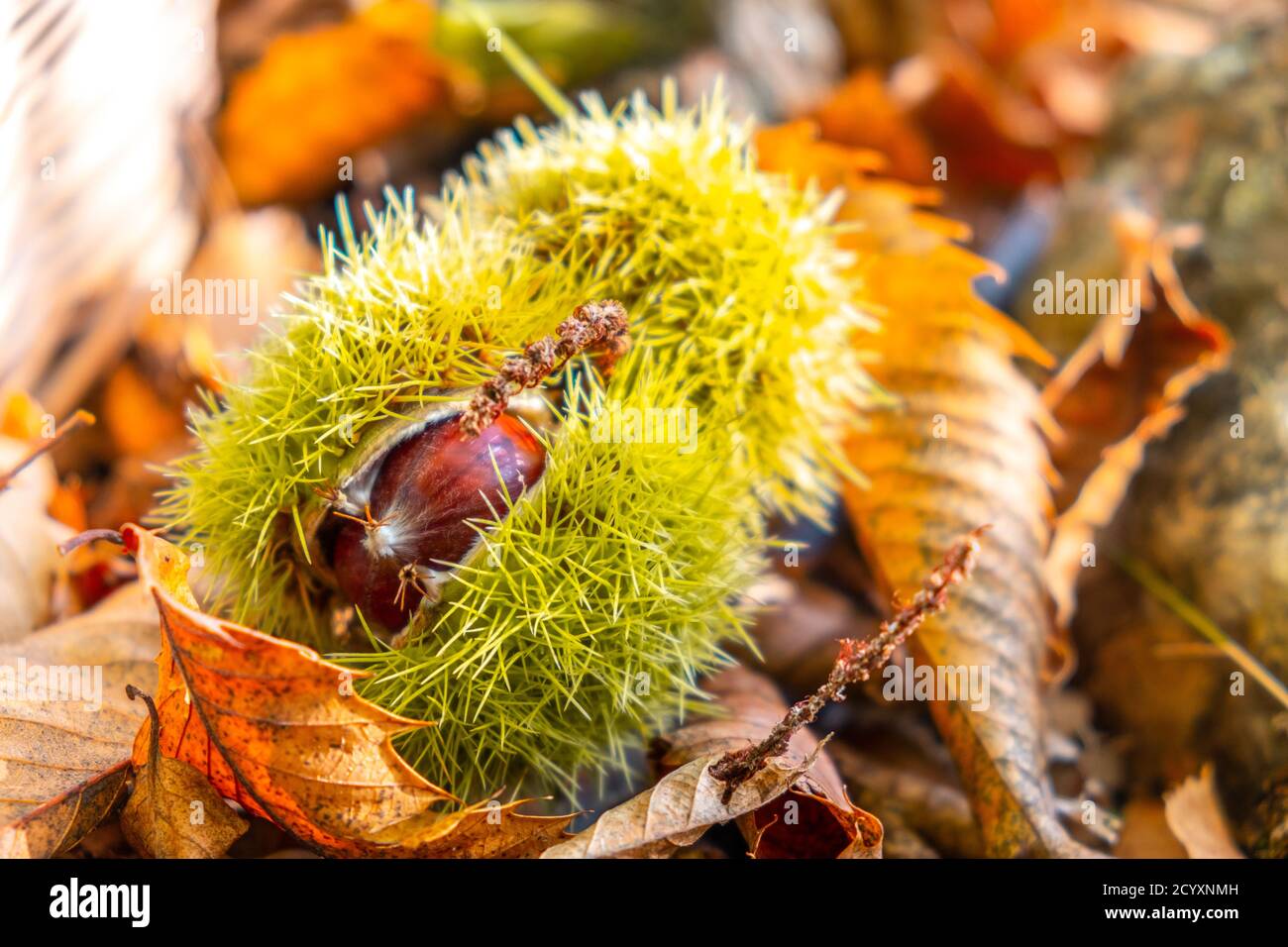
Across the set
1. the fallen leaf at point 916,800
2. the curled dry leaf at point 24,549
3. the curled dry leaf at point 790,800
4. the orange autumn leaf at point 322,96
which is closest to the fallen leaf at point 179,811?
the curled dry leaf at point 24,549

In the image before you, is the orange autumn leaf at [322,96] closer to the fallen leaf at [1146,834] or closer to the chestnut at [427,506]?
the chestnut at [427,506]

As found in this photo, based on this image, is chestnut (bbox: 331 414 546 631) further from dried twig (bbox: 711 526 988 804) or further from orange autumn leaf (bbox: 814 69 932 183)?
orange autumn leaf (bbox: 814 69 932 183)

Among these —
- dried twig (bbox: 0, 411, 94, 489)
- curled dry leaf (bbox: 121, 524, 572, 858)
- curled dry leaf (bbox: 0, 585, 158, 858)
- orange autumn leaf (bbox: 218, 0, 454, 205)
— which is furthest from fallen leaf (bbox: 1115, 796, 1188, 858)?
orange autumn leaf (bbox: 218, 0, 454, 205)
